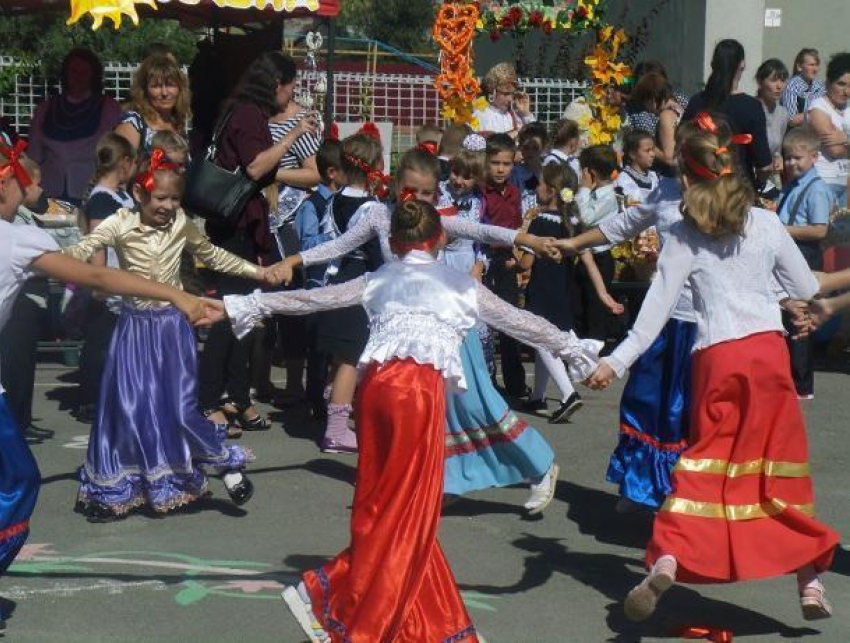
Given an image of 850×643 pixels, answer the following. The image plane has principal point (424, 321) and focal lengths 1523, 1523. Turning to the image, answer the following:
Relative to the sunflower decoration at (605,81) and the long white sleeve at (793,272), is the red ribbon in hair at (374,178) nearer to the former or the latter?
the long white sleeve at (793,272)

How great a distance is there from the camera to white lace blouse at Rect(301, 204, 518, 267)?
7.09 m

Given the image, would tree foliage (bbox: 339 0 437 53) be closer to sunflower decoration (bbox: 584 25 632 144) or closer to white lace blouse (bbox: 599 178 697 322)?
sunflower decoration (bbox: 584 25 632 144)

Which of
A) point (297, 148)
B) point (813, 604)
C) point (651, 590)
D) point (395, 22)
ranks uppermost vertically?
point (395, 22)

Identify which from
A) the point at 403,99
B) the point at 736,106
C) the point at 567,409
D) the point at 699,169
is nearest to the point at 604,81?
the point at 567,409

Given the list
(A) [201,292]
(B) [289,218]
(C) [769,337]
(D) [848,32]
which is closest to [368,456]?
(C) [769,337]

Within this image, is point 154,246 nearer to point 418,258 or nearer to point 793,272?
point 418,258

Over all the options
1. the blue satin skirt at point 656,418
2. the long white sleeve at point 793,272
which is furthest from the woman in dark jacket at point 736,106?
the long white sleeve at point 793,272

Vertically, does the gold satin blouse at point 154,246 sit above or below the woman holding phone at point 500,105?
below

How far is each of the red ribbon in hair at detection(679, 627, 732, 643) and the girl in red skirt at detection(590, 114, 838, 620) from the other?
0.67ft

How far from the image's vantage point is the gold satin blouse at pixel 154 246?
287 inches

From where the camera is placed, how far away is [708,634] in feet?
18.3

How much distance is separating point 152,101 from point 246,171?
130 centimetres

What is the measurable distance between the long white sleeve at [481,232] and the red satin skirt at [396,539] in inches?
73.6

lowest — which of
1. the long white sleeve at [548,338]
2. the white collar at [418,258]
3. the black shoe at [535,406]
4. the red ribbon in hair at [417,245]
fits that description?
the black shoe at [535,406]
